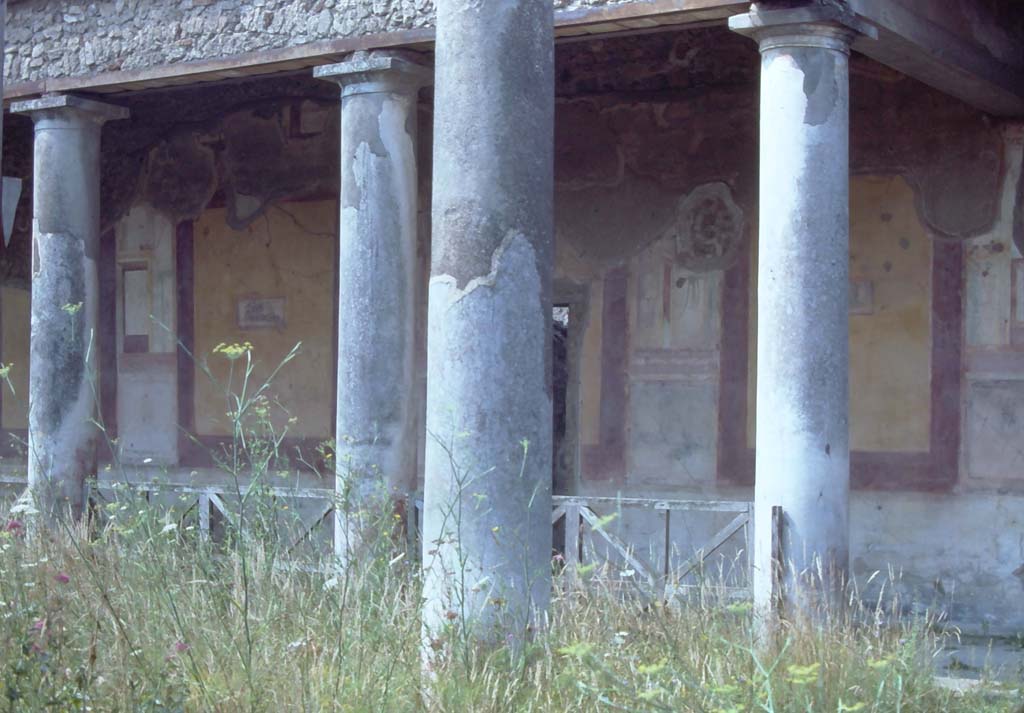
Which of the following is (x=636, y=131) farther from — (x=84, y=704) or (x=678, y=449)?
(x=84, y=704)

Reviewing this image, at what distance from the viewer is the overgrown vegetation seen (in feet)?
12.7

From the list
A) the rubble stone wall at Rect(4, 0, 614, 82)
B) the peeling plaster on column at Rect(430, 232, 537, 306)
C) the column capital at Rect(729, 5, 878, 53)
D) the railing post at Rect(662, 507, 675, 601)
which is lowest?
the railing post at Rect(662, 507, 675, 601)

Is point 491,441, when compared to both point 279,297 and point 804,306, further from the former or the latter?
point 279,297

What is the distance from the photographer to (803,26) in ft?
22.1

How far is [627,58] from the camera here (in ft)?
33.0

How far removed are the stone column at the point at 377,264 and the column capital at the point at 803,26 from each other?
2.08 meters

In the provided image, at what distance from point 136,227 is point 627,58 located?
465 cm

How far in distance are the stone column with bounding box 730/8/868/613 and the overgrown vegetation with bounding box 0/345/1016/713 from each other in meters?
1.33

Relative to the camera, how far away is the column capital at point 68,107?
30.9 feet

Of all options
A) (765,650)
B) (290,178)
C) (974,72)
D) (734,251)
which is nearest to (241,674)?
(765,650)

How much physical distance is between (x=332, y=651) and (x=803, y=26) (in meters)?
3.94

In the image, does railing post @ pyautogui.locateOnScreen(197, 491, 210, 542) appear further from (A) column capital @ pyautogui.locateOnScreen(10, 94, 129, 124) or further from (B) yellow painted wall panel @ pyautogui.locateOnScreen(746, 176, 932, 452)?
(B) yellow painted wall panel @ pyautogui.locateOnScreen(746, 176, 932, 452)

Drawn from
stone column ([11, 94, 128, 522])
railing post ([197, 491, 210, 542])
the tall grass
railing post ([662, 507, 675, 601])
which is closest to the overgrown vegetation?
the tall grass

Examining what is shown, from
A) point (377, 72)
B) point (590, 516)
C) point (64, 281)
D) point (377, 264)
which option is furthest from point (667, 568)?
point (64, 281)
